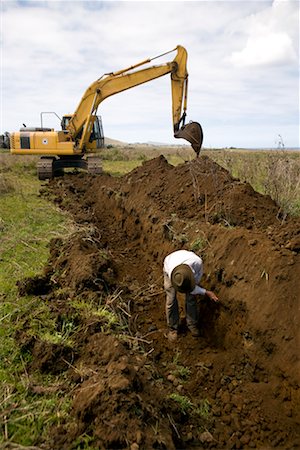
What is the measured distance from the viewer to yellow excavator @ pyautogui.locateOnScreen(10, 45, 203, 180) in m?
12.9

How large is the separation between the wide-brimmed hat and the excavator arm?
22.1 ft

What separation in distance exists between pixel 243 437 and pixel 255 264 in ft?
7.41

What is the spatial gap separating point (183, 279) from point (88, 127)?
1243 cm

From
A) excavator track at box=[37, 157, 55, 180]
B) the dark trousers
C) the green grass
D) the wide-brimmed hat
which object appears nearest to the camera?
the green grass

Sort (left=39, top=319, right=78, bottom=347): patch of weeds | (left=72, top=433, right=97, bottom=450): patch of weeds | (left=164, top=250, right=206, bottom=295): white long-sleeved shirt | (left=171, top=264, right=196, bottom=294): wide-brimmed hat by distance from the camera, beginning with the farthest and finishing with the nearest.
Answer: (left=164, top=250, right=206, bottom=295): white long-sleeved shirt, (left=171, top=264, right=196, bottom=294): wide-brimmed hat, (left=39, top=319, right=78, bottom=347): patch of weeds, (left=72, top=433, right=97, bottom=450): patch of weeds

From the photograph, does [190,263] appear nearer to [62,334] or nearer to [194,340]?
[194,340]

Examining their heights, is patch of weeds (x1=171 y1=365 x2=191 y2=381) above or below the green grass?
below

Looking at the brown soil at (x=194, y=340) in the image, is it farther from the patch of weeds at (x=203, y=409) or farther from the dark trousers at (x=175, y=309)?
the dark trousers at (x=175, y=309)

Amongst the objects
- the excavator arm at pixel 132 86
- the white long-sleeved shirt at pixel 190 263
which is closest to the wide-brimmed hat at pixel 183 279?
the white long-sleeved shirt at pixel 190 263

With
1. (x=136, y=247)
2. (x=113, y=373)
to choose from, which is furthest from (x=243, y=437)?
(x=136, y=247)

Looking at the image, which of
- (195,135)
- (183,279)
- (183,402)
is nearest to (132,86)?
(195,135)

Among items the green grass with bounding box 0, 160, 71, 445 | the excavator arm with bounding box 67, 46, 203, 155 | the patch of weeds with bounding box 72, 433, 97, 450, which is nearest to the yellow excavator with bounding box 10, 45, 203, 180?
the excavator arm with bounding box 67, 46, 203, 155

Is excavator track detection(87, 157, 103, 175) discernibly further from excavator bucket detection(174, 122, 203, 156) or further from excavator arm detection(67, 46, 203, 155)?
excavator bucket detection(174, 122, 203, 156)

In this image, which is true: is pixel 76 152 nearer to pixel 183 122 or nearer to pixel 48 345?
pixel 183 122
